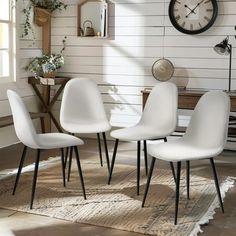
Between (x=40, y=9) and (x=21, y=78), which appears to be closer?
(x=21, y=78)

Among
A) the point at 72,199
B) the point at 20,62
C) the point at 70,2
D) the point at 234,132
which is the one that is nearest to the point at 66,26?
the point at 70,2

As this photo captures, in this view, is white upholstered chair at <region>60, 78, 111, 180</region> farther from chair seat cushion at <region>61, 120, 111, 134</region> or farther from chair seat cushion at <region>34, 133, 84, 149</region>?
chair seat cushion at <region>34, 133, 84, 149</region>

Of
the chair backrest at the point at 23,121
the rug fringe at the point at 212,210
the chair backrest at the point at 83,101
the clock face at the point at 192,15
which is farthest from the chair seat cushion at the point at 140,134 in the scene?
the clock face at the point at 192,15

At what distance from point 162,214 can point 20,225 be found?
971mm

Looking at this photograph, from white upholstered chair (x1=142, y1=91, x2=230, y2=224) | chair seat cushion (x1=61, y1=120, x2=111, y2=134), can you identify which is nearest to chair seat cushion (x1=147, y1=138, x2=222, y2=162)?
white upholstered chair (x1=142, y1=91, x2=230, y2=224)

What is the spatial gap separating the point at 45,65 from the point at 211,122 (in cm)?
286

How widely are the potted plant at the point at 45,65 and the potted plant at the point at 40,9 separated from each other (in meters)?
0.37

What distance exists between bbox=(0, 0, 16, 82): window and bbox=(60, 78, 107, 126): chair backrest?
138 cm

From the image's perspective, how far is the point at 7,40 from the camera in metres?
5.29

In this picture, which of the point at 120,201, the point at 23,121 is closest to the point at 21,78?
the point at 23,121

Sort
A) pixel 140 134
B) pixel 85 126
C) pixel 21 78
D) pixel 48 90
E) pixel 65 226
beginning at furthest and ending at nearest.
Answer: pixel 48 90 → pixel 21 78 → pixel 85 126 → pixel 140 134 → pixel 65 226

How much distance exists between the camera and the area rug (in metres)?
3.01

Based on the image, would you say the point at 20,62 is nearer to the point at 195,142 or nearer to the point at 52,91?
the point at 52,91

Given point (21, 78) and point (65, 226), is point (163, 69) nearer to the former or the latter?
point (21, 78)
